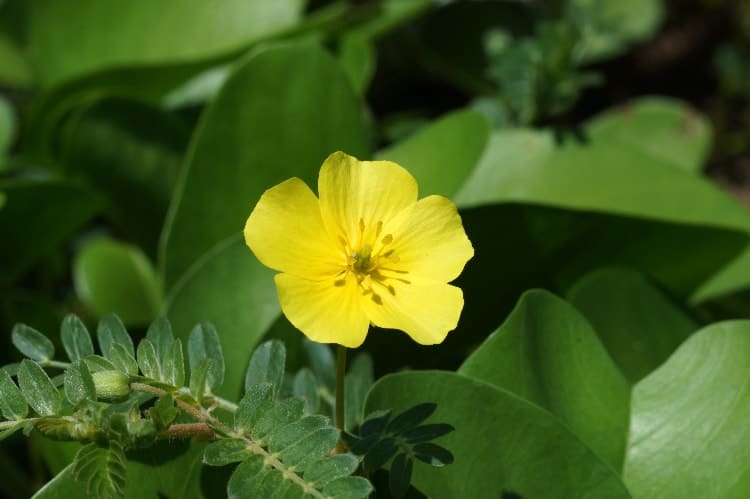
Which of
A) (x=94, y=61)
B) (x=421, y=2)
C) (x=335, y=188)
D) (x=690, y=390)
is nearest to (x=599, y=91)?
(x=421, y=2)

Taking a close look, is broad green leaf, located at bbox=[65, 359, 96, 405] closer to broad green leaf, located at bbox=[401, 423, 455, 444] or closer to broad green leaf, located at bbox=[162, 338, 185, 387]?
broad green leaf, located at bbox=[162, 338, 185, 387]

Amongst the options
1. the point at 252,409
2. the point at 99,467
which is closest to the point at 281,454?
the point at 252,409

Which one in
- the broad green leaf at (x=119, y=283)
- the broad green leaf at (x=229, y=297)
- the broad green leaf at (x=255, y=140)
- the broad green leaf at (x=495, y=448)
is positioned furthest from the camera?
the broad green leaf at (x=119, y=283)

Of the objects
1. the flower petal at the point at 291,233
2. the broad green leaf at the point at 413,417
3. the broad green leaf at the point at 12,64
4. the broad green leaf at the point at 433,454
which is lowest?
the broad green leaf at the point at 433,454

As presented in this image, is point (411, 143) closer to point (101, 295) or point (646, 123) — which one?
point (101, 295)

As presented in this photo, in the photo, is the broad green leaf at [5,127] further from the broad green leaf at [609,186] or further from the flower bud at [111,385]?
the flower bud at [111,385]

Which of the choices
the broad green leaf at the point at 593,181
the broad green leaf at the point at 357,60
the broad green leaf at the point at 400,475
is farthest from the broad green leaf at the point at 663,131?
the broad green leaf at the point at 400,475

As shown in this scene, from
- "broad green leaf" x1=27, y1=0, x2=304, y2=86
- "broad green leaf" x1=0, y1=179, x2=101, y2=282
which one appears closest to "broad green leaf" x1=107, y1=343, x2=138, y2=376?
"broad green leaf" x1=0, y1=179, x2=101, y2=282
